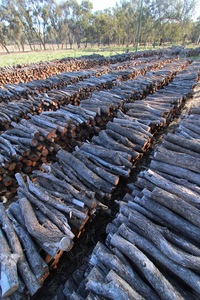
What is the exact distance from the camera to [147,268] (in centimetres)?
236

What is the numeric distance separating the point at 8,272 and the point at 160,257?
6.91 ft

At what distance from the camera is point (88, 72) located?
13812 millimetres

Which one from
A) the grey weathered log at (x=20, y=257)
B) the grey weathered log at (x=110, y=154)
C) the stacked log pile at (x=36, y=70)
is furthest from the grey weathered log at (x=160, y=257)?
the stacked log pile at (x=36, y=70)

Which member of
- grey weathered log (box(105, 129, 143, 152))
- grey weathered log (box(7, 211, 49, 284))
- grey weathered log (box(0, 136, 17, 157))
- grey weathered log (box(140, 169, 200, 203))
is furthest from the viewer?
grey weathered log (box(0, 136, 17, 157))

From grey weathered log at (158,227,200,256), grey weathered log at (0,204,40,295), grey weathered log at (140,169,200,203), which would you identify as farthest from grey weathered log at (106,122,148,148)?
grey weathered log at (0,204,40,295)

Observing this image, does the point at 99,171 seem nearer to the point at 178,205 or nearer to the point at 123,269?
the point at 178,205

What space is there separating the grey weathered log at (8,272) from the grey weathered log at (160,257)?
5.27 ft

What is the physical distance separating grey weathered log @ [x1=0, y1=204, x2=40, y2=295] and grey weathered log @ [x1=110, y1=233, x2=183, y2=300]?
1.22 meters

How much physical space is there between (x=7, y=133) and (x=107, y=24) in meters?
58.9

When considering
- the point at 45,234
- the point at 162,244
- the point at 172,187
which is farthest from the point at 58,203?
the point at 172,187

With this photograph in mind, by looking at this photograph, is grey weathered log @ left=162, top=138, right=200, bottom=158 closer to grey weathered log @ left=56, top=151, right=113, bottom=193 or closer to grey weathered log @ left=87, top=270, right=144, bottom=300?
grey weathered log @ left=56, top=151, right=113, bottom=193

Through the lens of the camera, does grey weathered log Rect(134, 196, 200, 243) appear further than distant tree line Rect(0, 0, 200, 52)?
No

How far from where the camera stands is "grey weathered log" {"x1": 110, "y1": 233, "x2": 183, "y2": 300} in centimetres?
215

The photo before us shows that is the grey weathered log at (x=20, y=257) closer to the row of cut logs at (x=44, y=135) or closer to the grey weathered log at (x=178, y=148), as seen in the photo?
the row of cut logs at (x=44, y=135)
